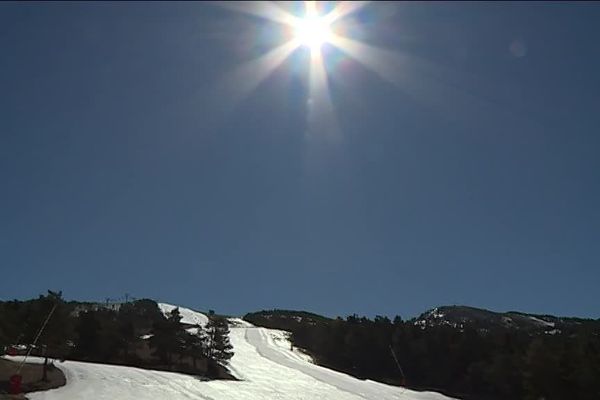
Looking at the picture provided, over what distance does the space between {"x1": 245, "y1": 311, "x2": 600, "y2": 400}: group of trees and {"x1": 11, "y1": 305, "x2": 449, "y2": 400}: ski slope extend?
33.2 feet

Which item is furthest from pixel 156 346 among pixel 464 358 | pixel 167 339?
pixel 464 358

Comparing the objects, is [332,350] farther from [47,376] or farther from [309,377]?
[47,376]

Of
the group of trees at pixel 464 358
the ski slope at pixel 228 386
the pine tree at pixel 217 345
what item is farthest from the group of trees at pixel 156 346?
the group of trees at pixel 464 358

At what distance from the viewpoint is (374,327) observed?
336ft

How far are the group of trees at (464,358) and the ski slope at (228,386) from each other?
33.2 feet

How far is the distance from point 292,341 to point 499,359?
6122 centimetres

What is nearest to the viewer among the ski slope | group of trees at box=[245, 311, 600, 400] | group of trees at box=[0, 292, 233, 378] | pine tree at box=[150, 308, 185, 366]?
the ski slope

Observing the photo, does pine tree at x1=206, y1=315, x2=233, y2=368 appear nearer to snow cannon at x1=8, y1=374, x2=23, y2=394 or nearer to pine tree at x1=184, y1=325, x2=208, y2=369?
pine tree at x1=184, y1=325, x2=208, y2=369

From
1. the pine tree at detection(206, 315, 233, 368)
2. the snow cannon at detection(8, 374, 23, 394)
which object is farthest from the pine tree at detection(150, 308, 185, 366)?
the snow cannon at detection(8, 374, 23, 394)

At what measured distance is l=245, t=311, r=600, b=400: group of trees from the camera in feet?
220

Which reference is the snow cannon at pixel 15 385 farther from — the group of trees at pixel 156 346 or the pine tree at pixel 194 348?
the pine tree at pixel 194 348

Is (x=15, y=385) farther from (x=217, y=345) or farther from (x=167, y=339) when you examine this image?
(x=217, y=345)

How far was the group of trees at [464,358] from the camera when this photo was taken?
67.0 metres

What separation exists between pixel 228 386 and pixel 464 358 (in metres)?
41.3
